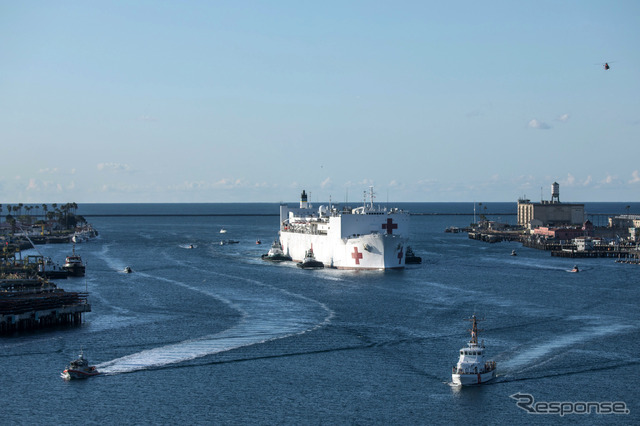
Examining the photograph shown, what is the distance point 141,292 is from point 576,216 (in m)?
84.3

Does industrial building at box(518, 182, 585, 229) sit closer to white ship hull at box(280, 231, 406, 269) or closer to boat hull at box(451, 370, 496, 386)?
white ship hull at box(280, 231, 406, 269)

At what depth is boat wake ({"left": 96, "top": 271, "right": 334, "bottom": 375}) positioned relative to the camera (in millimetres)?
30344

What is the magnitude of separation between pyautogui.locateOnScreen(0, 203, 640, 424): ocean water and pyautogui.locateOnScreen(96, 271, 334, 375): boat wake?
0.37 ft

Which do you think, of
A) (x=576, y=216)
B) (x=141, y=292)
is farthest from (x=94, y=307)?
(x=576, y=216)

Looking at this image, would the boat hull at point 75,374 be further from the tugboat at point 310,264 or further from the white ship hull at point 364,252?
the tugboat at point 310,264

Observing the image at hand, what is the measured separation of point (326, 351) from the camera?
31906mm

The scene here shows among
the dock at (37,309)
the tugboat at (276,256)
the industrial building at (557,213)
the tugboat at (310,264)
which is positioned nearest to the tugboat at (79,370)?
the dock at (37,309)

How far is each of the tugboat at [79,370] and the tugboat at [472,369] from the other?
13219mm

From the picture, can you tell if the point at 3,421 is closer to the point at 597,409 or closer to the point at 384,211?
the point at 597,409

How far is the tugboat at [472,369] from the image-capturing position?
88.2 feet

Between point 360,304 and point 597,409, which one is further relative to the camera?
point 360,304

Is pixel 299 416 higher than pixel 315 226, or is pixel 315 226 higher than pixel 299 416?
pixel 315 226

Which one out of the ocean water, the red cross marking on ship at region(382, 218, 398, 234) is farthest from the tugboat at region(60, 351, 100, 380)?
the red cross marking on ship at region(382, 218, 398, 234)

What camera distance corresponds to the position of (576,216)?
384 ft
